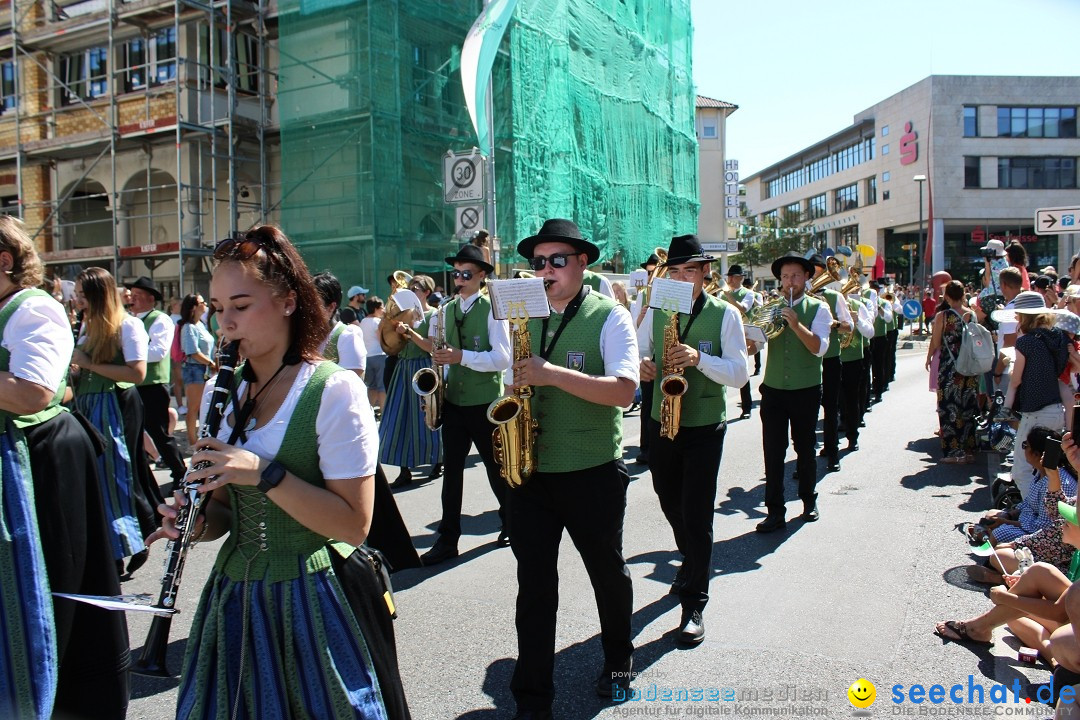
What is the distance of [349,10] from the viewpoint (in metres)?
16.7

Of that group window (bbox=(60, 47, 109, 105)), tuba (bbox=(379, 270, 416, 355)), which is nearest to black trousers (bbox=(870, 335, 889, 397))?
tuba (bbox=(379, 270, 416, 355))

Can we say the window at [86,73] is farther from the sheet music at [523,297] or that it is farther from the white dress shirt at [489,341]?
the sheet music at [523,297]

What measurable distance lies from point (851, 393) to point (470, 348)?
508 centimetres

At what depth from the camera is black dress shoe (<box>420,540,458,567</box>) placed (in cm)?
530

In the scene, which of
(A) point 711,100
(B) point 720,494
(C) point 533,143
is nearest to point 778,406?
(B) point 720,494

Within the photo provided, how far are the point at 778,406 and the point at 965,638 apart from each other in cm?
236

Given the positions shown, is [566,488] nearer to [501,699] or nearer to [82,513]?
[501,699]

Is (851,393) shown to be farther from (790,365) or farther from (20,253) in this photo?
(20,253)

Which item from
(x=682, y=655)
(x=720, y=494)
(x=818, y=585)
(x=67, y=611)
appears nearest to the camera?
(x=67, y=611)

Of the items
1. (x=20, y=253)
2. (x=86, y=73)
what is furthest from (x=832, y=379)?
(x=86, y=73)

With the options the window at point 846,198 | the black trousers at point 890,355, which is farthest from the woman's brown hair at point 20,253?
the window at point 846,198

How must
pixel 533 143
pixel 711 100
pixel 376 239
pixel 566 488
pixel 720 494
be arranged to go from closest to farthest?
pixel 566 488, pixel 720 494, pixel 376 239, pixel 533 143, pixel 711 100

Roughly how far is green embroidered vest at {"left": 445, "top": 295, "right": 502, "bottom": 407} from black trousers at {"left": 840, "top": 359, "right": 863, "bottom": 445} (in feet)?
16.0

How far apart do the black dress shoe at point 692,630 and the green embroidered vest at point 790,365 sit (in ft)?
8.22
